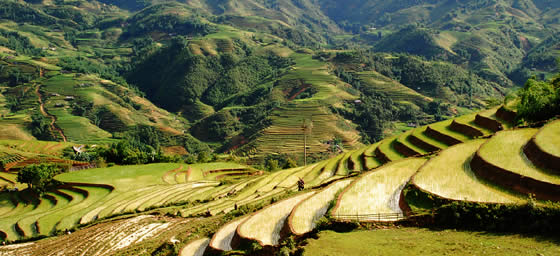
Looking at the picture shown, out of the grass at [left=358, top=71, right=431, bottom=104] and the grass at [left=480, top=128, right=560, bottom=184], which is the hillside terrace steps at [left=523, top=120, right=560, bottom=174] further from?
the grass at [left=358, top=71, right=431, bottom=104]

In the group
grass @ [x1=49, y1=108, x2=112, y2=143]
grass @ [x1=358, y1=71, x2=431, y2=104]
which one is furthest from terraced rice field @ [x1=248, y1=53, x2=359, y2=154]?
grass @ [x1=49, y1=108, x2=112, y2=143]

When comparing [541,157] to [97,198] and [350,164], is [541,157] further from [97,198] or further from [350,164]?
[97,198]

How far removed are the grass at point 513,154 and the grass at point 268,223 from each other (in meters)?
13.0

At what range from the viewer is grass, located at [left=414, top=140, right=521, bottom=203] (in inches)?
733

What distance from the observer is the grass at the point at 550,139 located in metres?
20.2

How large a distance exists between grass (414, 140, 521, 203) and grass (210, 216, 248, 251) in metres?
11.7

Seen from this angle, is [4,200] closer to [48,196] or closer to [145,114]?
[48,196]

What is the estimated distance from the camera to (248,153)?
12200 cm

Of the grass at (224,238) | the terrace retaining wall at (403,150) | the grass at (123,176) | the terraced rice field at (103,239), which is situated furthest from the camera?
the grass at (123,176)

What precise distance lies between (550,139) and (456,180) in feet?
21.3

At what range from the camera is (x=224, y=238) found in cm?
2167

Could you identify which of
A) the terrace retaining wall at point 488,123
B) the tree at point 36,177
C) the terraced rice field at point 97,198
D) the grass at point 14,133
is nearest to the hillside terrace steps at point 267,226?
the terraced rice field at point 97,198

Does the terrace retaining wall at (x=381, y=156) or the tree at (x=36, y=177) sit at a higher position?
the terrace retaining wall at (x=381, y=156)

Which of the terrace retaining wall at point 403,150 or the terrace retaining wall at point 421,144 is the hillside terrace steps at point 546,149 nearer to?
the terrace retaining wall at point 421,144
